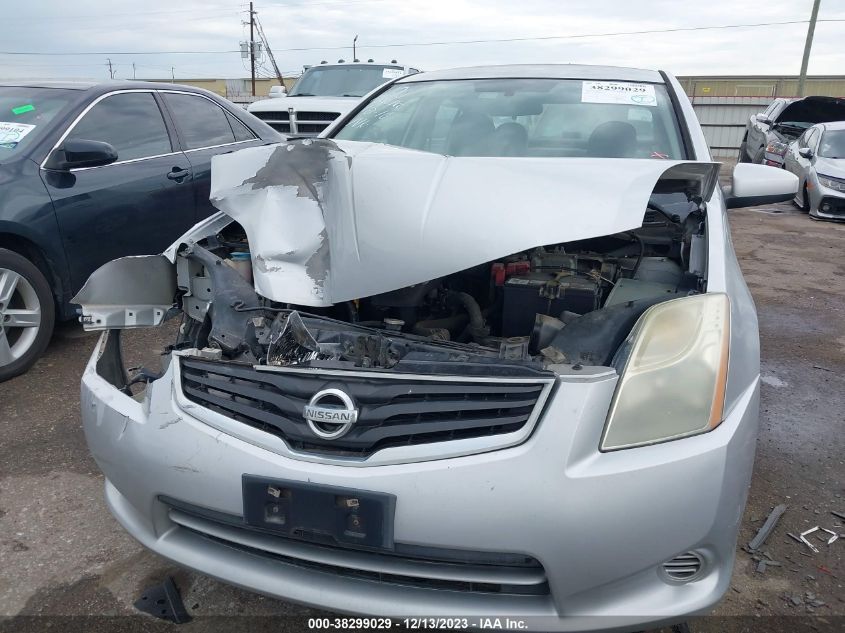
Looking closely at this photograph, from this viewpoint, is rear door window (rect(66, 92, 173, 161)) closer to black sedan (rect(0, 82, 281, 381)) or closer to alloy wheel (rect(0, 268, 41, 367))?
black sedan (rect(0, 82, 281, 381))

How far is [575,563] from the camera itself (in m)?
1.37

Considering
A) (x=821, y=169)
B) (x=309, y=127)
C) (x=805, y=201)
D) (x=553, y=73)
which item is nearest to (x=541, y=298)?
(x=553, y=73)

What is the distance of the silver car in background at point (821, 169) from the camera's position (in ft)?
29.1

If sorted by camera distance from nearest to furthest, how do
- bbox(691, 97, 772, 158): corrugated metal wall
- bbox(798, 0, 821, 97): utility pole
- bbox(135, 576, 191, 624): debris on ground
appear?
bbox(135, 576, 191, 624): debris on ground → bbox(691, 97, 772, 158): corrugated metal wall → bbox(798, 0, 821, 97): utility pole

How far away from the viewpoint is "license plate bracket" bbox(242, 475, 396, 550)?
1419 millimetres

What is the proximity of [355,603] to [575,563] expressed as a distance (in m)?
0.50

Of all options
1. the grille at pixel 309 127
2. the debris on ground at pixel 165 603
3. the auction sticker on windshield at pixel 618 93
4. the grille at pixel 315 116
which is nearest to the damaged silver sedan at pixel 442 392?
the debris on ground at pixel 165 603

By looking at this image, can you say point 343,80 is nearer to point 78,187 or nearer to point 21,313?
point 78,187

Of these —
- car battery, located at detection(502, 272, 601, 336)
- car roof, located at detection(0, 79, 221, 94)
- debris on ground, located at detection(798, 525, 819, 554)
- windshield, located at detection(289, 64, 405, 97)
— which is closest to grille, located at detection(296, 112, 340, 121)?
windshield, located at detection(289, 64, 405, 97)

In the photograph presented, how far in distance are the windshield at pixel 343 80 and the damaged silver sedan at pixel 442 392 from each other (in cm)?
742

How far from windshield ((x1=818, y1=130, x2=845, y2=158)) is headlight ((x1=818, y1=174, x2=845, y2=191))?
0.56 m

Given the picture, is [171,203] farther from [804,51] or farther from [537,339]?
[804,51]

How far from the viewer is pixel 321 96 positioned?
30.2ft

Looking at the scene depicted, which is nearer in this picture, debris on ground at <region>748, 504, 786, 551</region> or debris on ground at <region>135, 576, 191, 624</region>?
debris on ground at <region>135, 576, 191, 624</region>
